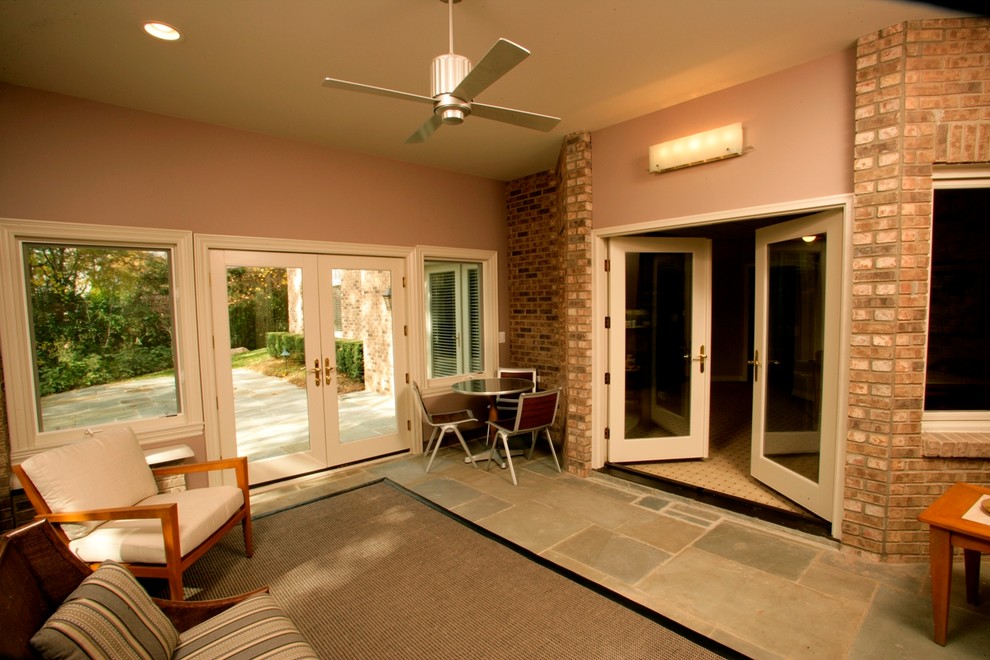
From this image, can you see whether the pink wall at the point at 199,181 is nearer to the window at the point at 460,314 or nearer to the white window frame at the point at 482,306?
the white window frame at the point at 482,306

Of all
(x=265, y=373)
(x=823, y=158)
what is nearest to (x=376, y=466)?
(x=265, y=373)

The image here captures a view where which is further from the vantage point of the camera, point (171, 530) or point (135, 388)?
point (135, 388)

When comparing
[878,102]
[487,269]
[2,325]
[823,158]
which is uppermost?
[878,102]

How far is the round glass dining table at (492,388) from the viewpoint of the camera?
14.4 feet

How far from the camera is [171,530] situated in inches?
85.6

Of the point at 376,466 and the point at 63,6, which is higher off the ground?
the point at 63,6

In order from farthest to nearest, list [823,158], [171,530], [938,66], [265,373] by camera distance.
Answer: [265,373] < [823,158] < [938,66] < [171,530]

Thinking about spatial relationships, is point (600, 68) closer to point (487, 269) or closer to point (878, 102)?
point (878, 102)

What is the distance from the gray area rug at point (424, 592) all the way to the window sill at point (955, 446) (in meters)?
1.72

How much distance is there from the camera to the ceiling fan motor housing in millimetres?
2055

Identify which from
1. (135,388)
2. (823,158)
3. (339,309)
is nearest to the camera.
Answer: (823,158)

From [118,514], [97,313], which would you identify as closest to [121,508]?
[118,514]

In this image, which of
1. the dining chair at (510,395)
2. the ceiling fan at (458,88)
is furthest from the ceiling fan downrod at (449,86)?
the dining chair at (510,395)

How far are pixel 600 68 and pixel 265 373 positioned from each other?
3.55 meters
